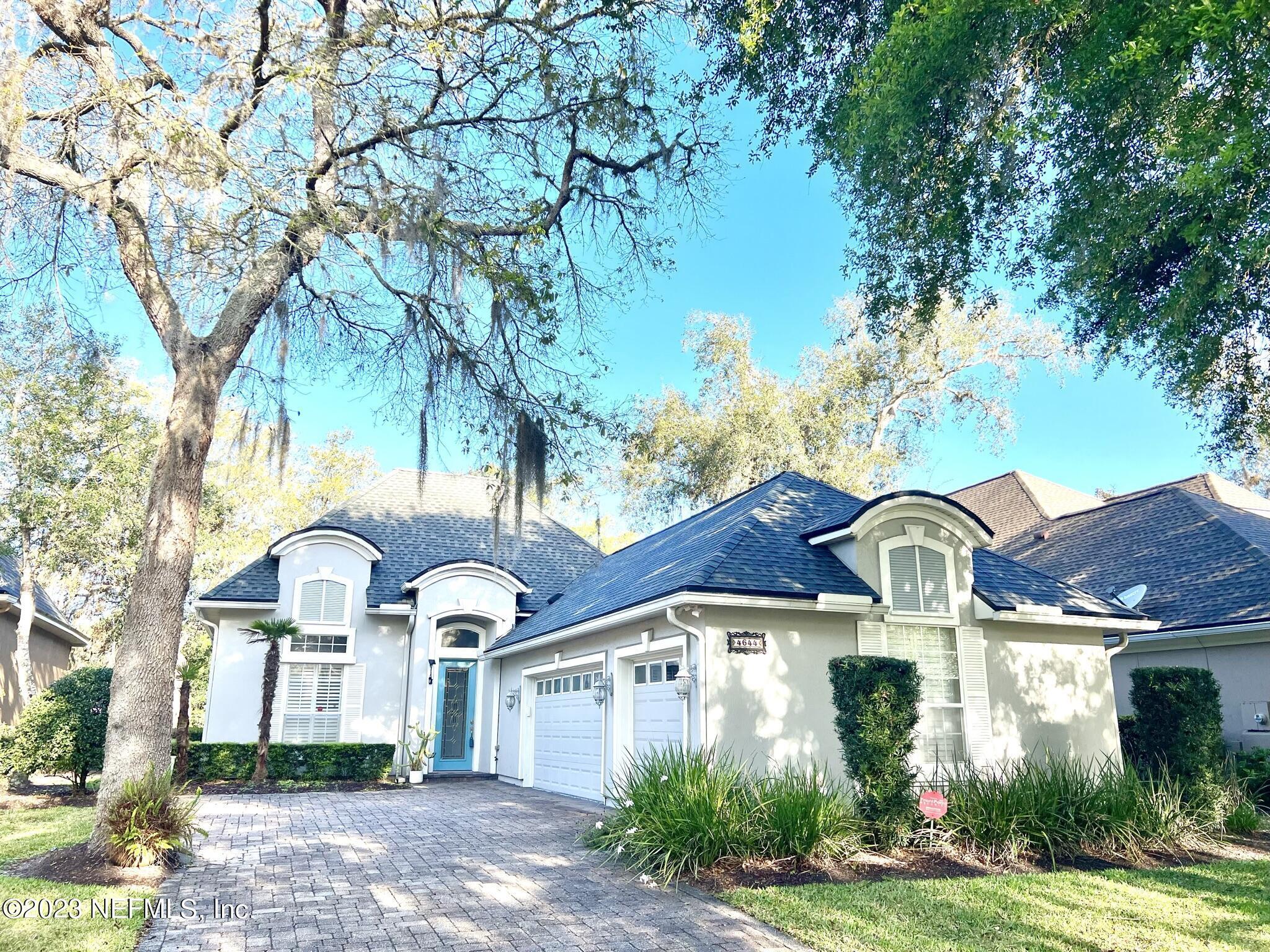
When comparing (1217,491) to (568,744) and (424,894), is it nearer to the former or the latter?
(568,744)

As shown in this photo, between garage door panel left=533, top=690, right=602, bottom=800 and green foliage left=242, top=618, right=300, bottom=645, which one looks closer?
garage door panel left=533, top=690, right=602, bottom=800

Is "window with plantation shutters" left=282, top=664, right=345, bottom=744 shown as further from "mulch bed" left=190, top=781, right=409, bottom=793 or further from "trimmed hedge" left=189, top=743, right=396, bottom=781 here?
"mulch bed" left=190, top=781, right=409, bottom=793

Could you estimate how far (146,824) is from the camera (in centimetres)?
726

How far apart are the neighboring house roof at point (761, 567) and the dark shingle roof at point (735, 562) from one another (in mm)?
18

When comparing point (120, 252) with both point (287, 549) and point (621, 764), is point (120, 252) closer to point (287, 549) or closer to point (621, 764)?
point (621, 764)

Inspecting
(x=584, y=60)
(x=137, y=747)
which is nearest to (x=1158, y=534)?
(x=584, y=60)

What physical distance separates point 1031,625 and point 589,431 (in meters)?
6.38

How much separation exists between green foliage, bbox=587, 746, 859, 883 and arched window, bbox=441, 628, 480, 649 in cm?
972

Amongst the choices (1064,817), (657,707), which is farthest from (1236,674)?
(657,707)

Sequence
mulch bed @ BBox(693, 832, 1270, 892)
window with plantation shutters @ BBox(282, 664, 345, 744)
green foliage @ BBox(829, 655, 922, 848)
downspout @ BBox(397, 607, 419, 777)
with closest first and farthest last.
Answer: mulch bed @ BBox(693, 832, 1270, 892), green foliage @ BBox(829, 655, 922, 848), window with plantation shutters @ BBox(282, 664, 345, 744), downspout @ BBox(397, 607, 419, 777)

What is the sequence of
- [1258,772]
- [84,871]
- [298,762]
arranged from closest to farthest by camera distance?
[84,871], [1258,772], [298,762]

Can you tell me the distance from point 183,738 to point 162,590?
7.39 metres

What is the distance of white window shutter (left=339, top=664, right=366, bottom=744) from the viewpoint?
54.4 ft

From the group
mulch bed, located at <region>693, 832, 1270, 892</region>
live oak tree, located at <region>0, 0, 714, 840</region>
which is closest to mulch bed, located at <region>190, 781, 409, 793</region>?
live oak tree, located at <region>0, 0, 714, 840</region>
